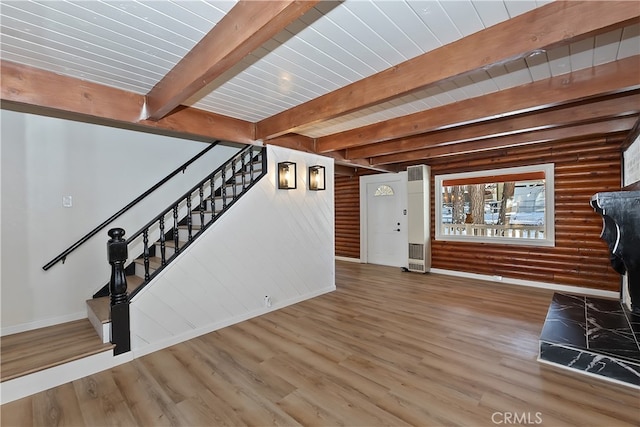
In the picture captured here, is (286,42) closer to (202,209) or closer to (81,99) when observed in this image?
(81,99)

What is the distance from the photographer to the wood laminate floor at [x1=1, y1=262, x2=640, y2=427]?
6.38 feet

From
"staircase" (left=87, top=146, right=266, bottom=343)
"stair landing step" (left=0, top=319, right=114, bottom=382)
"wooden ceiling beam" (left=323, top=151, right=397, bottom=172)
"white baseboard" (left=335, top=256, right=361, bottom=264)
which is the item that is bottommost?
"white baseboard" (left=335, top=256, right=361, bottom=264)

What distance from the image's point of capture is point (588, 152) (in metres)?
4.52

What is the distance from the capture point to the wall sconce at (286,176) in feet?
13.4

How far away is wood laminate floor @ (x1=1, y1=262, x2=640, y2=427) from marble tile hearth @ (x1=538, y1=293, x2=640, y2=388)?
0.12 metres

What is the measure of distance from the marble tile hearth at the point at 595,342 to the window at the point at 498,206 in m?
2.08

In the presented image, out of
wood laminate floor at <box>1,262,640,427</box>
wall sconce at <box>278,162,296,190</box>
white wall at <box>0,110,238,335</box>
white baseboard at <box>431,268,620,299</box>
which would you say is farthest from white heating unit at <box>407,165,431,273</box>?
white wall at <box>0,110,238,335</box>

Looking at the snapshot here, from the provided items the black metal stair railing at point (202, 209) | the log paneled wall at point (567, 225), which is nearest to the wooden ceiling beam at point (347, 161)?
the black metal stair railing at point (202, 209)

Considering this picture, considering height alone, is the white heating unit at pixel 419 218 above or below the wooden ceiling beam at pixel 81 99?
below

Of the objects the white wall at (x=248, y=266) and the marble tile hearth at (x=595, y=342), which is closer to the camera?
the marble tile hearth at (x=595, y=342)

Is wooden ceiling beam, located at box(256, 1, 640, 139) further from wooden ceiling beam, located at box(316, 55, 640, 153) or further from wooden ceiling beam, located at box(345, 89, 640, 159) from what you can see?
wooden ceiling beam, located at box(345, 89, 640, 159)

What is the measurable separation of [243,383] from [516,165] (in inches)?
227

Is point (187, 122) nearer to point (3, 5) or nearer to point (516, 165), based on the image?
point (3, 5)

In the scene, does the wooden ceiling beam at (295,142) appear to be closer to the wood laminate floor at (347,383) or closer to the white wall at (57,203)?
the white wall at (57,203)
